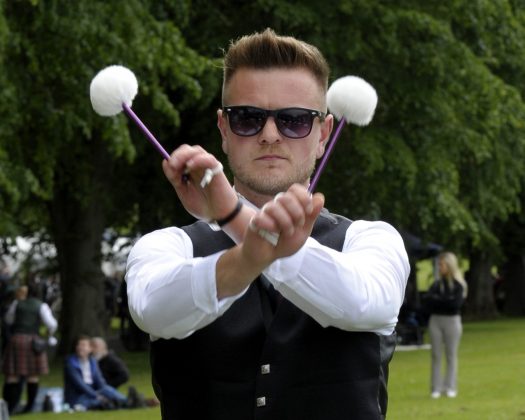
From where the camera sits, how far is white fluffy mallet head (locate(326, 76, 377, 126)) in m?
3.14

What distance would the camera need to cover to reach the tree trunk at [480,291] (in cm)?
3772

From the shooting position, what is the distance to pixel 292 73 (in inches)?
114

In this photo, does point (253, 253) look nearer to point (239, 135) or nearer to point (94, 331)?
point (239, 135)

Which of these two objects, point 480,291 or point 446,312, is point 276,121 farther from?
point 480,291

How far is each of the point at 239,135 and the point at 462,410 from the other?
12.5m

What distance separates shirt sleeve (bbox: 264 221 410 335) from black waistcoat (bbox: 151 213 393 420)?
11 cm

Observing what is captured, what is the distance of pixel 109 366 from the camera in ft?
58.2

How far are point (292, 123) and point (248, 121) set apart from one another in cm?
9

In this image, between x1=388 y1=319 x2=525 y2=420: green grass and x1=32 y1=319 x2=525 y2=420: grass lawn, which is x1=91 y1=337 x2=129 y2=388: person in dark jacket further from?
x1=388 y1=319 x2=525 y2=420: green grass

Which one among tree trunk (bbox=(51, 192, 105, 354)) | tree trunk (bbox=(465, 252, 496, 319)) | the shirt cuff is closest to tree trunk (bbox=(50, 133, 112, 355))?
tree trunk (bbox=(51, 192, 105, 354))

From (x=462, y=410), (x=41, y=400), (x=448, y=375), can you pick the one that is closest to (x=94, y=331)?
(x=41, y=400)

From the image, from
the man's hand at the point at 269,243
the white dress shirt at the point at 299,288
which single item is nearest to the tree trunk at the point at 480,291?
the white dress shirt at the point at 299,288

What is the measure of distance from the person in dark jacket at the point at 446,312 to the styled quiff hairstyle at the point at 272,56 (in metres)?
13.3

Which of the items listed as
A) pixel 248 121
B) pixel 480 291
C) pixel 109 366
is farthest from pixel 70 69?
pixel 480 291
